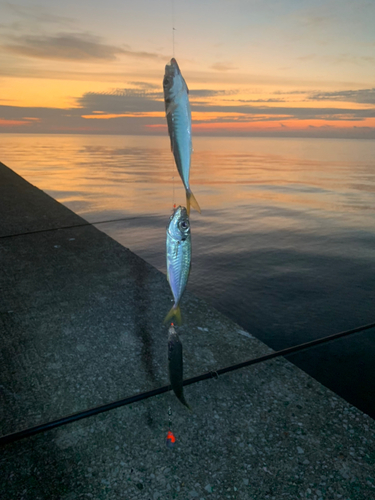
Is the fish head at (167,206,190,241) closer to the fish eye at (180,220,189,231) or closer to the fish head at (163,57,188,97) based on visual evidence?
the fish eye at (180,220,189,231)

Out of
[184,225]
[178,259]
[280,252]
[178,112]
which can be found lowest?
[280,252]

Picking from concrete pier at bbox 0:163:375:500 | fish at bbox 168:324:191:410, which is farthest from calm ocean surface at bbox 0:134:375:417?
concrete pier at bbox 0:163:375:500

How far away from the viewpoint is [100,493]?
77.7 inches

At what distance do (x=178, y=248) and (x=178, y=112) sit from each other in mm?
427

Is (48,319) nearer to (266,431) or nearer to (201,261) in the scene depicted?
(266,431)

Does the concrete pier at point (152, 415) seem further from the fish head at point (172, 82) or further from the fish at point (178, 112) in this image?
the fish head at point (172, 82)

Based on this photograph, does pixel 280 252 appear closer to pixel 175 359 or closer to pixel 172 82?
pixel 175 359

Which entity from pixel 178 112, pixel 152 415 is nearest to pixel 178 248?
pixel 178 112

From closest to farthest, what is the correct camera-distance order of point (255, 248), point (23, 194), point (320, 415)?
point (320, 415), point (255, 248), point (23, 194)

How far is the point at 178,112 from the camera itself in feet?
3.41

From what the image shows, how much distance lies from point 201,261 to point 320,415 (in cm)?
479

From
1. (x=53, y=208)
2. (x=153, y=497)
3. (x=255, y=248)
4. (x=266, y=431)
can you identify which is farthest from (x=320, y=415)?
(x=53, y=208)

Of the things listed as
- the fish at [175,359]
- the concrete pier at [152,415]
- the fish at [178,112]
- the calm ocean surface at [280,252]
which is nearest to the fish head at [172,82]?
the fish at [178,112]

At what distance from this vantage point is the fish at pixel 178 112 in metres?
1.03
